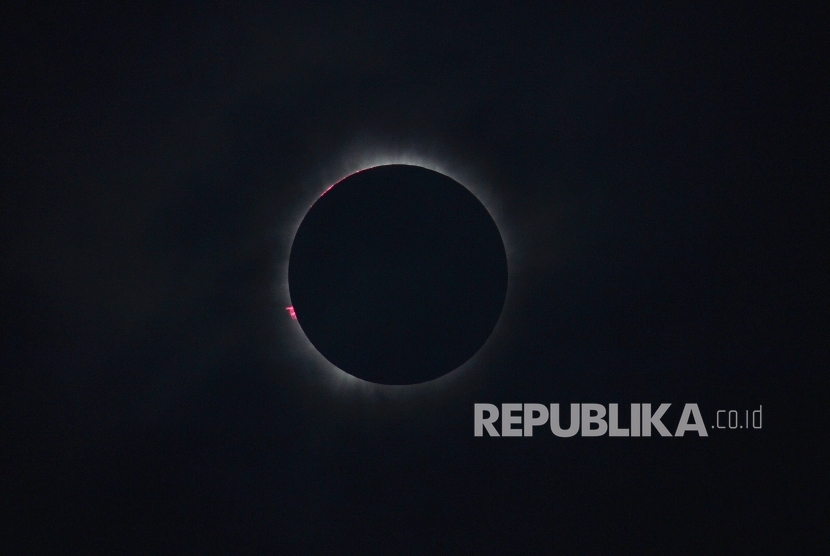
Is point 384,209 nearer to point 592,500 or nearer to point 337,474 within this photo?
point 337,474

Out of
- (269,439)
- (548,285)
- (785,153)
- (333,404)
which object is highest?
(785,153)

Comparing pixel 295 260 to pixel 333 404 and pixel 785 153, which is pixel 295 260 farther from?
pixel 785 153

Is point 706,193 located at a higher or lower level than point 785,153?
lower

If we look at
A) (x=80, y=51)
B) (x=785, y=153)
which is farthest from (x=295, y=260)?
(x=785, y=153)
